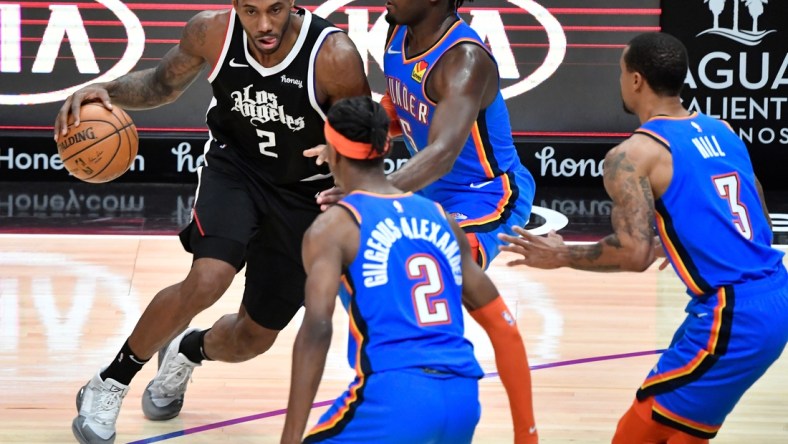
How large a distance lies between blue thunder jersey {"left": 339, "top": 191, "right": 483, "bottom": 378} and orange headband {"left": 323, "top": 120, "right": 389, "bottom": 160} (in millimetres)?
134

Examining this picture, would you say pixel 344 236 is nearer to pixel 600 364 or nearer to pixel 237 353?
pixel 237 353

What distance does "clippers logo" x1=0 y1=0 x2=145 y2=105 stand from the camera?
35.4ft

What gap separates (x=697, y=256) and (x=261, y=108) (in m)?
1.92

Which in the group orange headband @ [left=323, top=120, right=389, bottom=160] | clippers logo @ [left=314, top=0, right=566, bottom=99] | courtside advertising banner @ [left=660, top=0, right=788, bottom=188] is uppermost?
orange headband @ [left=323, top=120, right=389, bottom=160]

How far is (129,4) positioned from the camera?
1082 cm

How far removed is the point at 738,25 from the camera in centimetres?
1073

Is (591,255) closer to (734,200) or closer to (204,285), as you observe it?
(734,200)

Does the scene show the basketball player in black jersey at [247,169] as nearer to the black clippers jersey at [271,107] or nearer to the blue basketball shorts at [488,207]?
the black clippers jersey at [271,107]

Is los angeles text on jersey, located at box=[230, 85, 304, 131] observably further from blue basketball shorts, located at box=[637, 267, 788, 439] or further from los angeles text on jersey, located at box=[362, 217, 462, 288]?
blue basketball shorts, located at box=[637, 267, 788, 439]

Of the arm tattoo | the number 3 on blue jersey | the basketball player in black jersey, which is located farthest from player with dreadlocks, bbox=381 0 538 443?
the number 3 on blue jersey

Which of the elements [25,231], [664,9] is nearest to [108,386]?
[25,231]

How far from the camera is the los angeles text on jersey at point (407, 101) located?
5172 millimetres

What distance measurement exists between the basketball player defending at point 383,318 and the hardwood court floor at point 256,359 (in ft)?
6.11

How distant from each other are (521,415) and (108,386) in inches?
72.9
